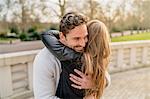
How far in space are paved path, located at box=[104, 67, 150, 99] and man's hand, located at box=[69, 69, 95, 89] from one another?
14.2ft

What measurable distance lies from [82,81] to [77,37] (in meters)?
0.31

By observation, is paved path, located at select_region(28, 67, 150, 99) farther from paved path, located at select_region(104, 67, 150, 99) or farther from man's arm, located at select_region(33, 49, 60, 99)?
man's arm, located at select_region(33, 49, 60, 99)

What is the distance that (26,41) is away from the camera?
2395 cm

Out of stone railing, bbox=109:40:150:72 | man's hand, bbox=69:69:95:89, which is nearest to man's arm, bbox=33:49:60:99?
man's hand, bbox=69:69:95:89

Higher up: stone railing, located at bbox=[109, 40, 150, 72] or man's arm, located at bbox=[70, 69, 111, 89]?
man's arm, located at bbox=[70, 69, 111, 89]

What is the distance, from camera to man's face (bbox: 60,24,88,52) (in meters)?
1.57

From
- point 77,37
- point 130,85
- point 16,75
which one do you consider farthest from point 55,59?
point 130,85

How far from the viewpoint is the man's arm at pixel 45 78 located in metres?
1.60

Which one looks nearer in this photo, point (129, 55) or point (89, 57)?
point (89, 57)

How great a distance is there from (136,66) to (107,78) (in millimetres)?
7210

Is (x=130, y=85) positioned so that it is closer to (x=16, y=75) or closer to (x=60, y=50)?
(x=16, y=75)

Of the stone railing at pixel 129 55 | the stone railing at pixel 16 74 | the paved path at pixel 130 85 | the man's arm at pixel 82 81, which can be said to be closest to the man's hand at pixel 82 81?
the man's arm at pixel 82 81

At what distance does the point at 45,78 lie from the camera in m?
1.61

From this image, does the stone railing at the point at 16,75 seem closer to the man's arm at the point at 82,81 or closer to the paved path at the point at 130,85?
the paved path at the point at 130,85
